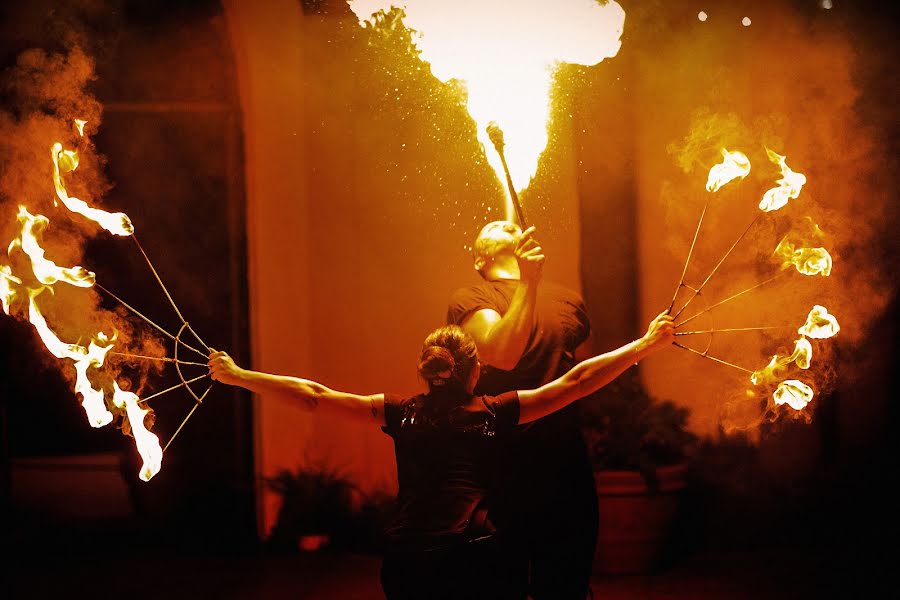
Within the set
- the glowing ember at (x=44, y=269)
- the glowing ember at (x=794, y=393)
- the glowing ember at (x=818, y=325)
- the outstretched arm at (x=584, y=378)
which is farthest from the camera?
the glowing ember at (x=818, y=325)

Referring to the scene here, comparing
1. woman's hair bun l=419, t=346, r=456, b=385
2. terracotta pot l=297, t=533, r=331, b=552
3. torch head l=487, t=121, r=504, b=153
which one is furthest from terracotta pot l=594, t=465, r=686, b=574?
woman's hair bun l=419, t=346, r=456, b=385

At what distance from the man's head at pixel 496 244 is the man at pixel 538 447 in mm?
98

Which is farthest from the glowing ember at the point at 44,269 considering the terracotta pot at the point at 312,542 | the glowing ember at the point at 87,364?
the terracotta pot at the point at 312,542

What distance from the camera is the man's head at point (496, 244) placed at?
377 centimetres

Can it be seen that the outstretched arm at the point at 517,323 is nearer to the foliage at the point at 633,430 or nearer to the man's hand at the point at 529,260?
the man's hand at the point at 529,260

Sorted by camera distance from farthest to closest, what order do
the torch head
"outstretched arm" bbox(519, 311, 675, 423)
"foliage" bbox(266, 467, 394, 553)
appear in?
"foliage" bbox(266, 467, 394, 553) < the torch head < "outstretched arm" bbox(519, 311, 675, 423)

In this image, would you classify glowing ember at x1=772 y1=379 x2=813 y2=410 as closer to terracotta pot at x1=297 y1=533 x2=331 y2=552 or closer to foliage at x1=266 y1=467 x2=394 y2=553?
foliage at x1=266 y1=467 x2=394 y2=553

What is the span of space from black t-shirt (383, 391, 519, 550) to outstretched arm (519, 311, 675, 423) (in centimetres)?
8

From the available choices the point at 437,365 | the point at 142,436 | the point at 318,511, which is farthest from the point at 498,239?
the point at 318,511

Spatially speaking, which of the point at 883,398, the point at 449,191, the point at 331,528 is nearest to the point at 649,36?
the point at 449,191

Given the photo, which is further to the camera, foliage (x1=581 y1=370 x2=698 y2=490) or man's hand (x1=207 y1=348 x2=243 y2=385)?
foliage (x1=581 y1=370 x2=698 y2=490)

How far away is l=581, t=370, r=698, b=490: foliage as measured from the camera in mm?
5172

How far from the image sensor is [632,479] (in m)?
5.05

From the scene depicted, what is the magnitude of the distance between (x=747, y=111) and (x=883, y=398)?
6.38 feet
